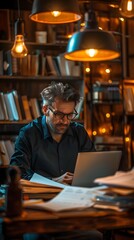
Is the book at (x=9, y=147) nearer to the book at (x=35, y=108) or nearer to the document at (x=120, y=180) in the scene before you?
the book at (x=35, y=108)

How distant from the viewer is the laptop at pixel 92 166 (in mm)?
2219

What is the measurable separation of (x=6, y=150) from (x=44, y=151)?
1.70 meters

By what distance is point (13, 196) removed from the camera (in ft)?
5.81

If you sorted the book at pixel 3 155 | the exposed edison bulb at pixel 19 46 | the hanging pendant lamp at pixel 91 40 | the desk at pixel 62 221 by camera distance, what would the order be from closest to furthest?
the desk at pixel 62 221 < the hanging pendant lamp at pixel 91 40 < the exposed edison bulb at pixel 19 46 < the book at pixel 3 155

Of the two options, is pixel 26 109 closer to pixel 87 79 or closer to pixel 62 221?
pixel 87 79

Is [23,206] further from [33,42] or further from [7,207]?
[33,42]

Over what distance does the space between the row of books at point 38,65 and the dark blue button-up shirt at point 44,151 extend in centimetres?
164

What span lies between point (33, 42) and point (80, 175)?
2.96 meters

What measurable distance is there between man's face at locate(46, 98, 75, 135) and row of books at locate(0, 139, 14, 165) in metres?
1.69

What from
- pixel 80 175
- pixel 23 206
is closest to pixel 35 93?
pixel 80 175

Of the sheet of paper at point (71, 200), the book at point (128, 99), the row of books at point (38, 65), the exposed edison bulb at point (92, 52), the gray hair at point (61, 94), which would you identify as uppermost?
the exposed edison bulb at point (92, 52)

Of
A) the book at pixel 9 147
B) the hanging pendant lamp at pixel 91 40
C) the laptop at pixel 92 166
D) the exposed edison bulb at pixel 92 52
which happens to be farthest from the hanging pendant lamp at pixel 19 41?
the laptop at pixel 92 166

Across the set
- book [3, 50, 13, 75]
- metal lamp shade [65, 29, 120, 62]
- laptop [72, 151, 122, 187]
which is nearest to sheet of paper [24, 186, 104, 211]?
laptop [72, 151, 122, 187]

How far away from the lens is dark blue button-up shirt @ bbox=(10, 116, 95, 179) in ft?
10.0
